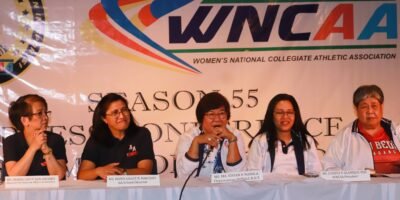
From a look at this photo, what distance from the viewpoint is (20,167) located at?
2992 millimetres

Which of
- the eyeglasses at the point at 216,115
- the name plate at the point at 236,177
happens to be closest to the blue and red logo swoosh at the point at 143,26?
the eyeglasses at the point at 216,115

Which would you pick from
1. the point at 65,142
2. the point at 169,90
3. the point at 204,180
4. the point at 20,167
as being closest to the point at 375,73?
the point at 169,90

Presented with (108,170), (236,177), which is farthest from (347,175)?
(108,170)

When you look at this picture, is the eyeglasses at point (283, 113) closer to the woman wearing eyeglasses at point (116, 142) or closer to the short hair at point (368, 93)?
the short hair at point (368, 93)

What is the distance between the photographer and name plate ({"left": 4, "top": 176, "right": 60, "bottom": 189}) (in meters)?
2.47

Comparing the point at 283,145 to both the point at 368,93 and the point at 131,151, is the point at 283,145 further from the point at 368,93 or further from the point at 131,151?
the point at 131,151

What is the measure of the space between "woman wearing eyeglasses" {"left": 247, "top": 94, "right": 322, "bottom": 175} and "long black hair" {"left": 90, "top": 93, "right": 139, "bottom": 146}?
689 mm

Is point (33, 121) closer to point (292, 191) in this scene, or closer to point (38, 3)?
point (38, 3)

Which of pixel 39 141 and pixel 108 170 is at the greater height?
pixel 39 141

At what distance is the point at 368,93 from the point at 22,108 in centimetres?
199

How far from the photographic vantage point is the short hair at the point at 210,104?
10.7 feet

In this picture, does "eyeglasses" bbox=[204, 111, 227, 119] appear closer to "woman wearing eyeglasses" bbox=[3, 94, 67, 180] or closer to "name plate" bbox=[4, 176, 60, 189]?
"woman wearing eyeglasses" bbox=[3, 94, 67, 180]

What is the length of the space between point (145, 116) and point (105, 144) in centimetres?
49

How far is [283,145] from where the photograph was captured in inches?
122
